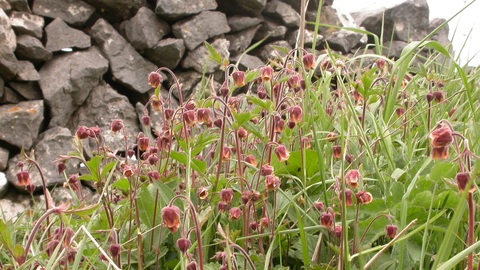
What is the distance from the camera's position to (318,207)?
3.06ft

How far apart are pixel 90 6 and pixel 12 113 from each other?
1.69 meters

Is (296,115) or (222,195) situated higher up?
(296,115)

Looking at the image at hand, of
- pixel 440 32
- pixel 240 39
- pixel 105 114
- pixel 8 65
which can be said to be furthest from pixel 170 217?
pixel 440 32

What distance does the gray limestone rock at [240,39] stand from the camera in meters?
5.95

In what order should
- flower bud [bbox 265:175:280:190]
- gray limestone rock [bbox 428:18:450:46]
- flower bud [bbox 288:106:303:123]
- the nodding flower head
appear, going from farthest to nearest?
gray limestone rock [bbox 428:18:450:46], flower bud [bbox 288:106:303:123], flower bud [bbox 265:175:280:190], the nodding flower head

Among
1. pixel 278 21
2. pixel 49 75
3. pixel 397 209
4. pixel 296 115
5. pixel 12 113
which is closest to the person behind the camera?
pixel 397 209

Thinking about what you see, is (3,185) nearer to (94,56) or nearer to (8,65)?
(8,65)

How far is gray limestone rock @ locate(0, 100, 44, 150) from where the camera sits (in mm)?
4176

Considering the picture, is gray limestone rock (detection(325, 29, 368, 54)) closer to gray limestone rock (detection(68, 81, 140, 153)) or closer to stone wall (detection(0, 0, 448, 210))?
stone wall (detection(0, 0, 448, 210))

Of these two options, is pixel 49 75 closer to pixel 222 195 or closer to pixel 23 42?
pixel 23 42

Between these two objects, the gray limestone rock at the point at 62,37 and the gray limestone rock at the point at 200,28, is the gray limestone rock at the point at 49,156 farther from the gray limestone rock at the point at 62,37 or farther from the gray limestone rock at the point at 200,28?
the gray limestone rock at the point at 200,28

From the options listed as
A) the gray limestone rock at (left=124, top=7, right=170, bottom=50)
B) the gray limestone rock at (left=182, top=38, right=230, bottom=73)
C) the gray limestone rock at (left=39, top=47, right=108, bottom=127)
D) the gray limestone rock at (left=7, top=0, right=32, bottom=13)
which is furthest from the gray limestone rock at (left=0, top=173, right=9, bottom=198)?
the gray limestone rock at (left=182, top=38, right=230, bottom=73)

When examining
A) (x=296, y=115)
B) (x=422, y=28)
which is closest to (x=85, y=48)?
(x=296, y=115)

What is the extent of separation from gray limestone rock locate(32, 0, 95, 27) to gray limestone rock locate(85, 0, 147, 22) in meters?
0.12
